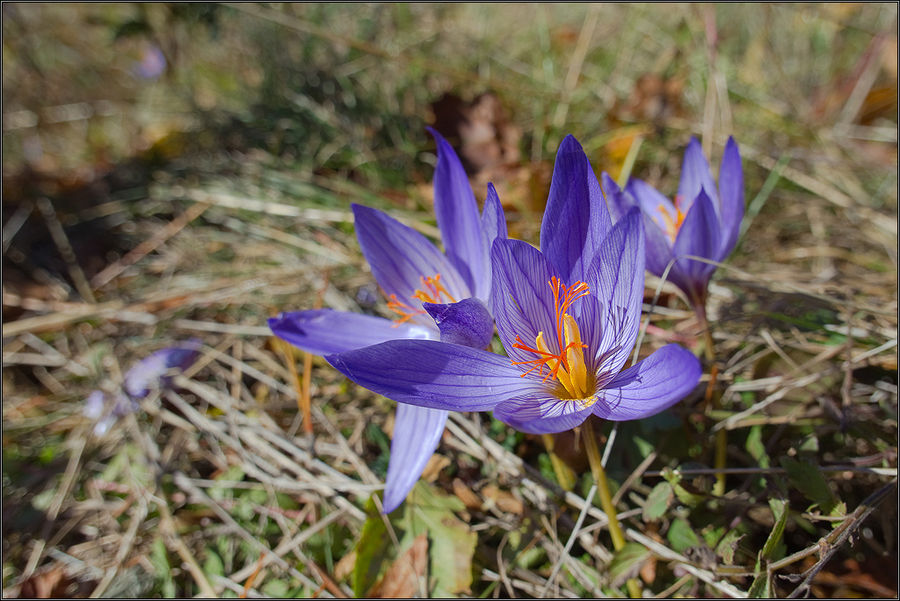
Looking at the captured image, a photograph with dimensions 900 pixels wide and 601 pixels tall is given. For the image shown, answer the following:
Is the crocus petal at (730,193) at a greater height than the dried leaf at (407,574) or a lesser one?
greater

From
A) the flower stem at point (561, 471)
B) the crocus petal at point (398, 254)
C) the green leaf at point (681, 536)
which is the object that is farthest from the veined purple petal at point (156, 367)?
the green leaf at point (681, 536)

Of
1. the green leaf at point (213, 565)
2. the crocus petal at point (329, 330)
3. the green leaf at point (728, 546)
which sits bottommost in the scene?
the green leaf at point (213, 565)

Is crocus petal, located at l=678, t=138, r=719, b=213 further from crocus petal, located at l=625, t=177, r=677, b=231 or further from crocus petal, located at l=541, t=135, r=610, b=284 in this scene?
crocus petal, located at l=541, t=135, r=610, b=284

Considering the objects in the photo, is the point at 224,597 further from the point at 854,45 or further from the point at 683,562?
the point at 854,45

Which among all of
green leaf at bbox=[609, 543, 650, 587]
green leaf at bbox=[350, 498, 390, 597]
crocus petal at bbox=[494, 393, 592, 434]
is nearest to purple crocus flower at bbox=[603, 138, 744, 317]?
crocus petal at bbox=[494, 393, 592, 434]

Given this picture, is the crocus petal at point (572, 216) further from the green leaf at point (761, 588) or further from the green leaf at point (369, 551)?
the green leaf at point (369, 551)

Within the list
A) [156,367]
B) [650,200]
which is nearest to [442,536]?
[650,200]
